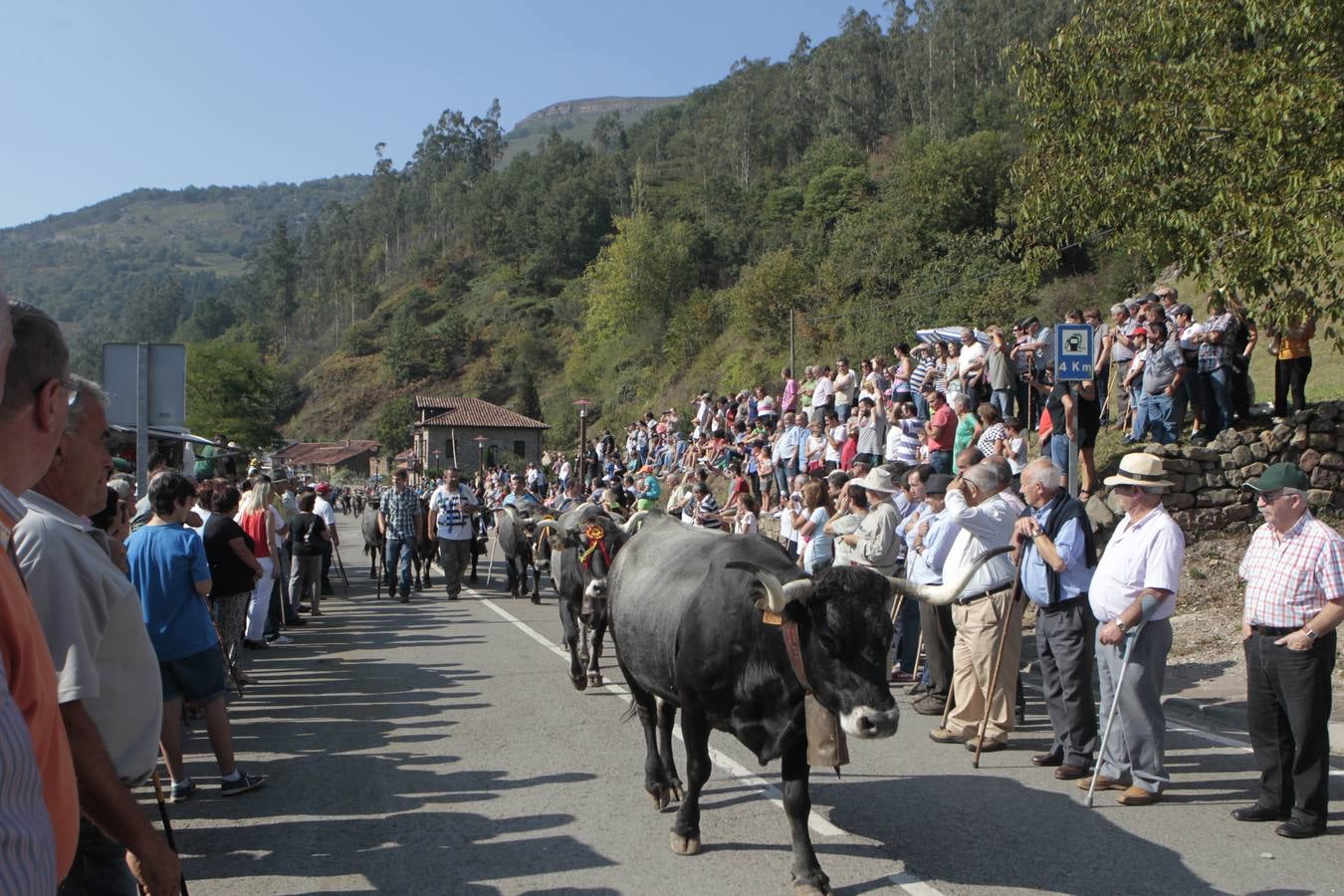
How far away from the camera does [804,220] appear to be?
78625 mm

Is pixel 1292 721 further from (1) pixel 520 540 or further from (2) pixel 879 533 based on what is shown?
(1) pixel 520 540

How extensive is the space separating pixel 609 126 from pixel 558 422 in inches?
3734

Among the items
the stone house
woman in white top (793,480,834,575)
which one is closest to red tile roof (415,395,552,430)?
the stone house

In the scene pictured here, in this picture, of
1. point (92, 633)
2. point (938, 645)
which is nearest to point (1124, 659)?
point (938, 645)

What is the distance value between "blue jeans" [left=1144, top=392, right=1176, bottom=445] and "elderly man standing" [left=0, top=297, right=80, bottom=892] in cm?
1473

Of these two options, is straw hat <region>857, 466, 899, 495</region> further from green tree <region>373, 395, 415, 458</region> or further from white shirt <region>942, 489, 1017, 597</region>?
green tree <region>373, 395, 415, 458</region>

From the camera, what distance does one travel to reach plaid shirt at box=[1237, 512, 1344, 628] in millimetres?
5797

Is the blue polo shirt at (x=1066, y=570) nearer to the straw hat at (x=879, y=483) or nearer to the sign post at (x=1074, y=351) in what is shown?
the straw hat at (x=879, y=483)

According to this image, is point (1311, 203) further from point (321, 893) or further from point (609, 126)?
point (609, 126)

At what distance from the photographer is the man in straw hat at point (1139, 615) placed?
20.9ft

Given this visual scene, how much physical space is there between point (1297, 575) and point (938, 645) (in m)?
3.69

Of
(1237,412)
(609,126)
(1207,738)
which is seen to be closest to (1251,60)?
(1237,412)

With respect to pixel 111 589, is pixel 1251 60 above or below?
above

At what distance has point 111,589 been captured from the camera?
10.6 feet
